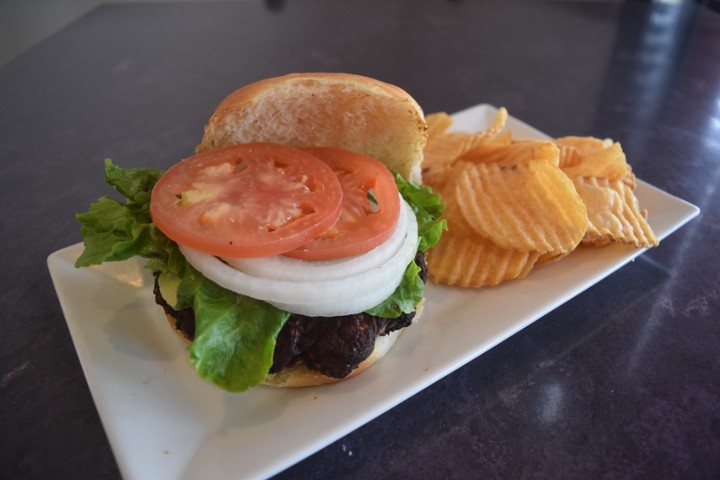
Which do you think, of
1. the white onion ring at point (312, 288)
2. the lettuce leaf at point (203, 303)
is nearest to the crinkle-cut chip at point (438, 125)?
the white onion ring at point (312, 288)

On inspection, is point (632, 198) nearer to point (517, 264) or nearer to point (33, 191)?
point (517, 264)

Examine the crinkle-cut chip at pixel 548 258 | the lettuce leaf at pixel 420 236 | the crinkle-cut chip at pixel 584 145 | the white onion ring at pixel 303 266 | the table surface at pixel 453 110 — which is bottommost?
the table surface at pixel 453 110

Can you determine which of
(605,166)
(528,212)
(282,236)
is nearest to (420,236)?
(528,212)

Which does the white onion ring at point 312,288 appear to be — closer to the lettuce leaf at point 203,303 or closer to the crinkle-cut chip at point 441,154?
the lettuce leaf at point 203,303

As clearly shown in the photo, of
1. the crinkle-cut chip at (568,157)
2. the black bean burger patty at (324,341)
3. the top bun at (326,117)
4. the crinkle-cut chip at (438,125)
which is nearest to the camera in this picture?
the black bean burger patty at (324,341)

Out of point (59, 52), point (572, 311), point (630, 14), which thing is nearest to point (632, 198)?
point (572, 311)

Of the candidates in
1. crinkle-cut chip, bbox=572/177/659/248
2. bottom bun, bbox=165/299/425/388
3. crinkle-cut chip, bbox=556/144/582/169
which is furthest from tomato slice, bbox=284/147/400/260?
crinkle-cut chip, bbox=556/144/582/169
